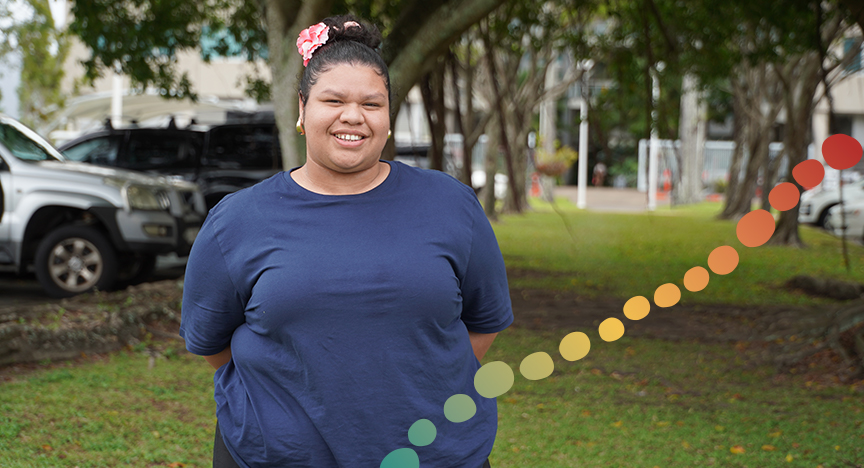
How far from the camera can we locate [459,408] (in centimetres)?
198

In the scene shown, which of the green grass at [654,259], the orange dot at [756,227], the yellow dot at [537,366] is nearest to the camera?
the orange dot at [756,227]

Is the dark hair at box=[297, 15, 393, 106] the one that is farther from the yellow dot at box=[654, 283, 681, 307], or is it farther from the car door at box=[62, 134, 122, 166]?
the car door at box=[62, 134, 122, 166]

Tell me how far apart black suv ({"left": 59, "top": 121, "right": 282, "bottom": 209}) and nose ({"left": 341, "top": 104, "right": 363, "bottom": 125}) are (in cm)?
1019

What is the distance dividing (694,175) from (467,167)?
2773 cm

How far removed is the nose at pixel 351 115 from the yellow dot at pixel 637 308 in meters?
7.24

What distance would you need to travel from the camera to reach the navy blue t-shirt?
1820mm

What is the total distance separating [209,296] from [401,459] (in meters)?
0.59

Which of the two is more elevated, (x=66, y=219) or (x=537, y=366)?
(x=66, y=219)

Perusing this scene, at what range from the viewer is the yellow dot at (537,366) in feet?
20.7

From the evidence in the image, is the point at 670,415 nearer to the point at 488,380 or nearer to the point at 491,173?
the point at 488,380

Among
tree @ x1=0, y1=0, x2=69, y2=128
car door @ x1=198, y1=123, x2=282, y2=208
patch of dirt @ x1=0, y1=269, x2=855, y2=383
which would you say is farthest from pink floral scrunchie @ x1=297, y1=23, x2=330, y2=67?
tree @ x1=0, y1=0, x2=69, y2=128

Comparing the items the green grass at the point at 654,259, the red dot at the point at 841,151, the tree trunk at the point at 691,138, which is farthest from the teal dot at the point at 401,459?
the tree trunk at the point at 691,138

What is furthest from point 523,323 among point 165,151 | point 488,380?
point 165,151

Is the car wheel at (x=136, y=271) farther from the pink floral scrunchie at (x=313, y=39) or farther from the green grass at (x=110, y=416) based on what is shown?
the pink floral scrunchie at (x=313, y=39)
